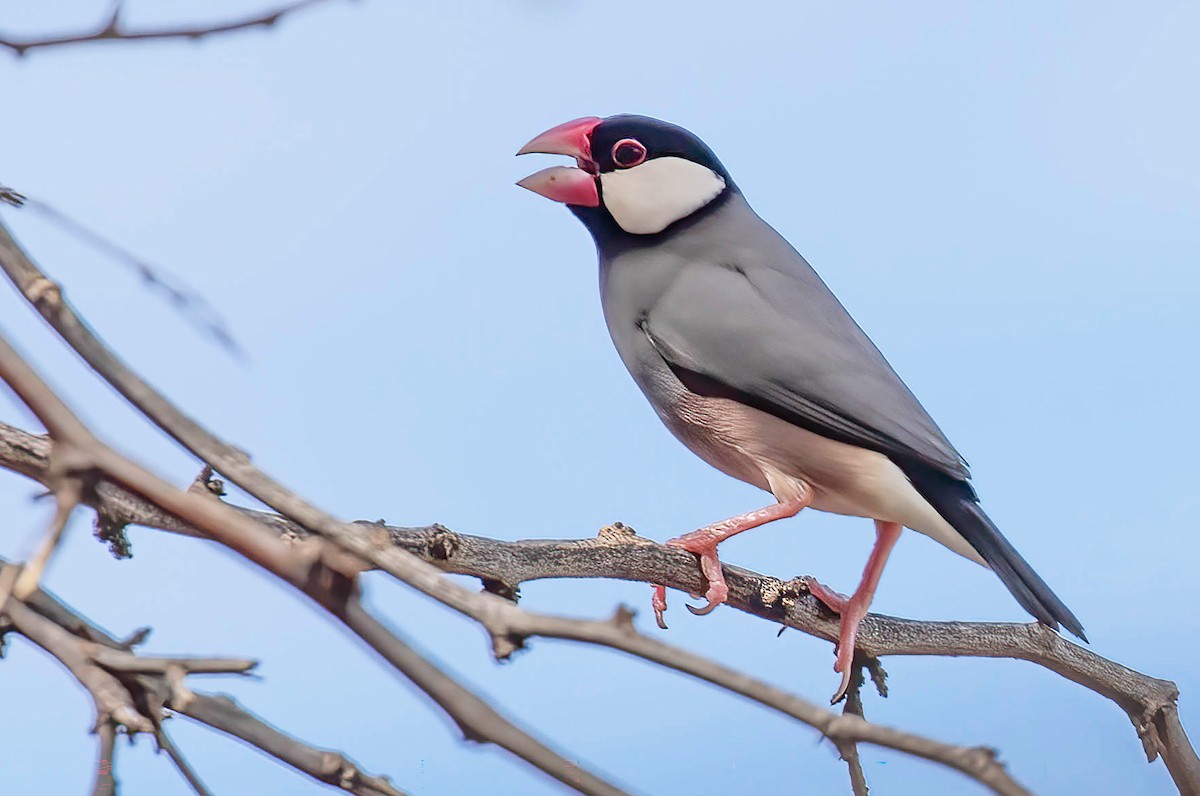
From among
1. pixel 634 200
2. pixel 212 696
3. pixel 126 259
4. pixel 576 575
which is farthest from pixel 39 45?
pixel 634 200

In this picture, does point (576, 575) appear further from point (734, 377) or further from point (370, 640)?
point (370, 640)

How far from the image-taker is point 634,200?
87cm

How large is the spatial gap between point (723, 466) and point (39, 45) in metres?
0.60

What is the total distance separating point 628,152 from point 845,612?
0.35m

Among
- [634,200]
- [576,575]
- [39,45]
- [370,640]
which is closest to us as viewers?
[370,640]

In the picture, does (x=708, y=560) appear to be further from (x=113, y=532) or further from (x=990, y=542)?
(x=113, y=532)

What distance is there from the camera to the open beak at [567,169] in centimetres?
86

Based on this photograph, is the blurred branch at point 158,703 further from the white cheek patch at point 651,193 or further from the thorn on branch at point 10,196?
the white cheek patch at point 651,193

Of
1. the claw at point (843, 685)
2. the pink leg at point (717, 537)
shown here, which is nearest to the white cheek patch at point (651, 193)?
the pink leg at point (717, 537)

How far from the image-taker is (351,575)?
16 centimetres

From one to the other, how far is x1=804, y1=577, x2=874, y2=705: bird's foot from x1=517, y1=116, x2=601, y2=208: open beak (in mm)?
310

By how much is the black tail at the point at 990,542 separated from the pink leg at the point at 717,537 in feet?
0.25

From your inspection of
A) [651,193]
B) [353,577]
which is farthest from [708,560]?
[353,577]

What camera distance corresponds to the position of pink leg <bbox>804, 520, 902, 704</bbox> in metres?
0.86
